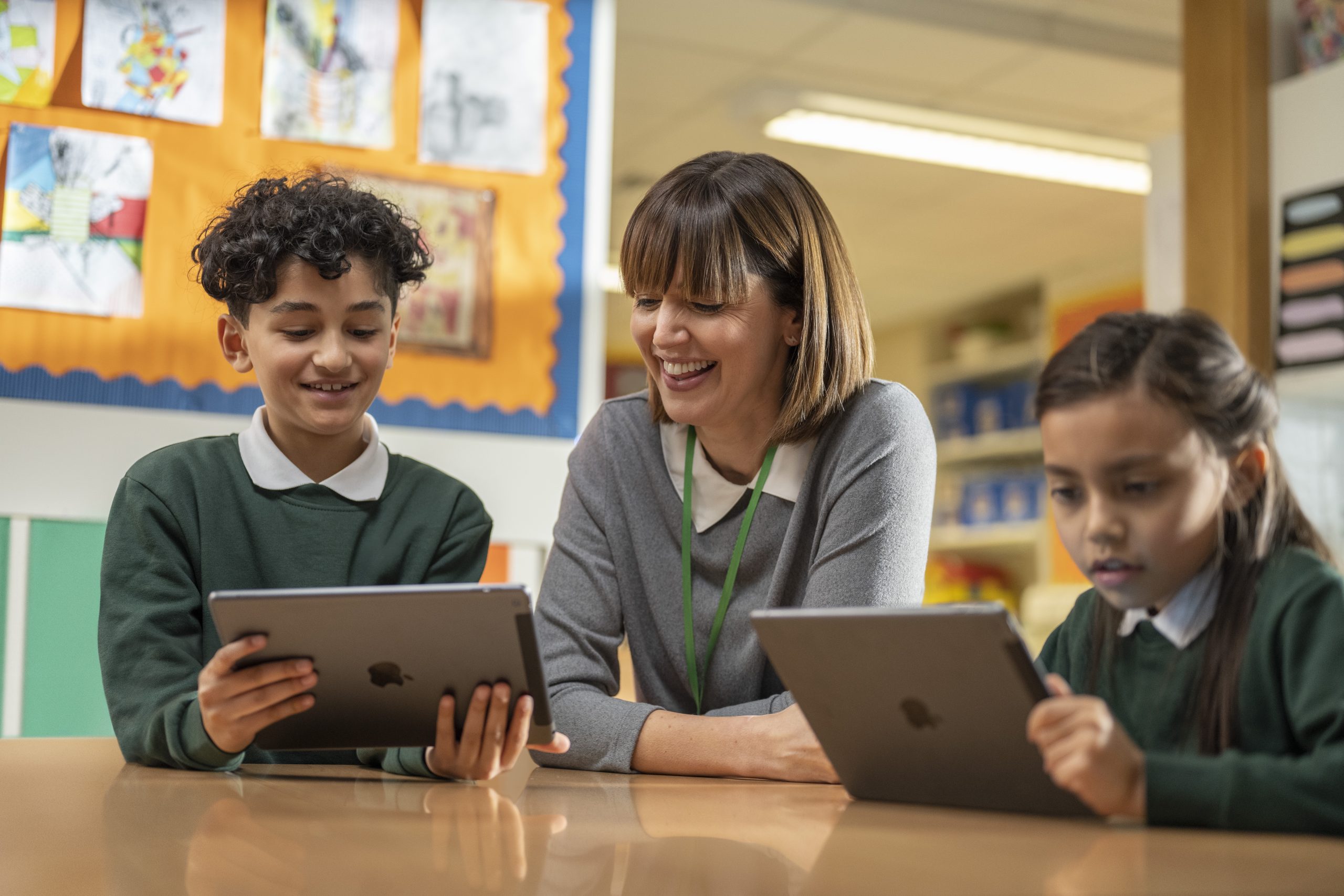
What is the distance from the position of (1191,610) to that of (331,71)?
68.1 inches

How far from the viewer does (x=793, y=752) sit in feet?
3.66

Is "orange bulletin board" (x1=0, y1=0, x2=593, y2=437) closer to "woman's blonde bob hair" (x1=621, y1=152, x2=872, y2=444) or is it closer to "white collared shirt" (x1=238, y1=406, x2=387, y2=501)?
"white collared shirt" (x1=238, y1=406, x2=387, y2=501)

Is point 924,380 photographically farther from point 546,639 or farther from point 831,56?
point 546,639

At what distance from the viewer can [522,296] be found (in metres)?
2.22

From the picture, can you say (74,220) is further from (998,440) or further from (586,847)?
(998,440)

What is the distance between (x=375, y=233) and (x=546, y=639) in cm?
47

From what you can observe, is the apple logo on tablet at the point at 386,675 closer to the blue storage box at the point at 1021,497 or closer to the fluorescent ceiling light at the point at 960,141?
the fluorescent ceiling light at the point at 960,141

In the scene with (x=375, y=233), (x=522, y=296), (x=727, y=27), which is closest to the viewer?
(x=375, y=233)

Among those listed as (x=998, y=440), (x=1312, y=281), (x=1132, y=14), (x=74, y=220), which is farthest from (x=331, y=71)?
(x=998, y=440)

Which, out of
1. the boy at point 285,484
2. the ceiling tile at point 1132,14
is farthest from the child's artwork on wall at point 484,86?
the ceiling tile at point 1132,14

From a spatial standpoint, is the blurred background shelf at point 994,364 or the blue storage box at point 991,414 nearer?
the blurred background shelf at point 994,364

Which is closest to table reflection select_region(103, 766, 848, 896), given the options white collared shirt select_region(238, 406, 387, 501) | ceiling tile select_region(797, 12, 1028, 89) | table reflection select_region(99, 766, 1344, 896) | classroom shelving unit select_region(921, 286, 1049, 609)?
table reflection select_region(99, 766, 1344, 896)

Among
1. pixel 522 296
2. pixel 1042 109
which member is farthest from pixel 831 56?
pixel 522 296

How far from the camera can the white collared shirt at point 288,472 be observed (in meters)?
1.39
